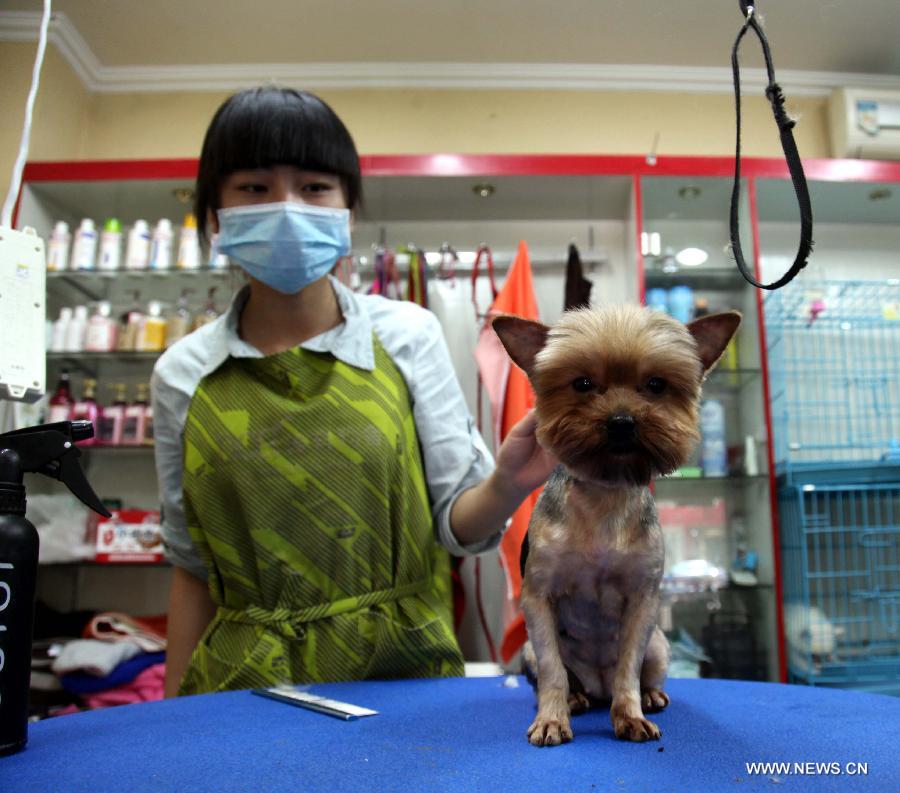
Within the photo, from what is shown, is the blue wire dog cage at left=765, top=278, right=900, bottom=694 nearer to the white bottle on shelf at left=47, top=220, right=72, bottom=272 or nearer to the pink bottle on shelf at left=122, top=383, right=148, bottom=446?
the pink bottle on shelf at left=122, top=383, right=148, bottom=446

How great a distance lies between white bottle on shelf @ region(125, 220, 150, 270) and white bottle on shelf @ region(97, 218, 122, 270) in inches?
1.4

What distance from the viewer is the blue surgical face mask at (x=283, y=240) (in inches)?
51.4

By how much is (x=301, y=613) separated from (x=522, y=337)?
0.67 m

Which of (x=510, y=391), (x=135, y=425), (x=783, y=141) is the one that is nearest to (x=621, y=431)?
(x=783, y=141)

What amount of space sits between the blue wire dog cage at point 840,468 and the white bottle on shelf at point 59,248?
251 cm

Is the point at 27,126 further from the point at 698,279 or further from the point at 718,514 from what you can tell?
the point at 718,514

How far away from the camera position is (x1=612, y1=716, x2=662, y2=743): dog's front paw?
71 cm

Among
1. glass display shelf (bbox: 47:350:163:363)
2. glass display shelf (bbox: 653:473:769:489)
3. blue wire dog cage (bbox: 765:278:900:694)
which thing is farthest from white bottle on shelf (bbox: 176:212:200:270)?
blue wire dog cage (bbox: 765:278:900:694)

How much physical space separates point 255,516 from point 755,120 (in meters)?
0.93

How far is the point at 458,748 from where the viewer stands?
2.38 feet

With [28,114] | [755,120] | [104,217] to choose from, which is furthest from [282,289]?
[104,217]

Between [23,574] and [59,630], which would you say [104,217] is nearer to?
[59,630]

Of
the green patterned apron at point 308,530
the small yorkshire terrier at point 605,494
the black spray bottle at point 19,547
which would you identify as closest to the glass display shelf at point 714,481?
the green patterned apron at point 308,530

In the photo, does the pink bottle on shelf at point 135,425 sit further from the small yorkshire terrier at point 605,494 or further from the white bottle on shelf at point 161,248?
the small yorkshire terrier at point 605,494
